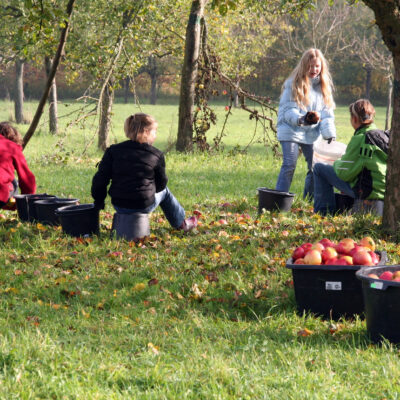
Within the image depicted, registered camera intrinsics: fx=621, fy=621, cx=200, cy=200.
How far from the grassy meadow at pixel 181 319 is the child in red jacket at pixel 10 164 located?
420 millimetres

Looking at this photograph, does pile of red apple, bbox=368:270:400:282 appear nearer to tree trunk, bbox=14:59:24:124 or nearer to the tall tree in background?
the tall tree in background

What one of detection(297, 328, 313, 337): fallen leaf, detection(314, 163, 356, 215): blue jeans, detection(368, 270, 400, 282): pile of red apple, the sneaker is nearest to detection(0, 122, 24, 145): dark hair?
the sneaker

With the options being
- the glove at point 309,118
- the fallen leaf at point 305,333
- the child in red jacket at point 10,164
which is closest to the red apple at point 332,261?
the fallen leaf at point 305,333

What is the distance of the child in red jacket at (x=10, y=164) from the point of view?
705 centimetres

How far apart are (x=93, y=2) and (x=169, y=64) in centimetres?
4132

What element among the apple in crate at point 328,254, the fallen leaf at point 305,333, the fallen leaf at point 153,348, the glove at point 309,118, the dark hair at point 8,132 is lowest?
the fallen leaf at point 153,348

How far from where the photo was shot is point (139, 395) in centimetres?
313

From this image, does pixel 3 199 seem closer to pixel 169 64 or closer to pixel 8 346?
pixel 8 346

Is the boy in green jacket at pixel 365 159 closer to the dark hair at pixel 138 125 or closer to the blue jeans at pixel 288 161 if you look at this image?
the blue jeans at pixel 288 161

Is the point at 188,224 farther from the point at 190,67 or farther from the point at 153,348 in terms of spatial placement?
the point at 190,67

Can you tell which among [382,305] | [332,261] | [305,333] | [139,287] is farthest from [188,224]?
[382,305]

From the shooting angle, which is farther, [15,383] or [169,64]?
[169,64]

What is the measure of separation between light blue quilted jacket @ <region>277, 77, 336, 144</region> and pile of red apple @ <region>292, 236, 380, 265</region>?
348 centimetres

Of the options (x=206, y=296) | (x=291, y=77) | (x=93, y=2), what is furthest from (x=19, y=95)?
(x=206, y=296)
